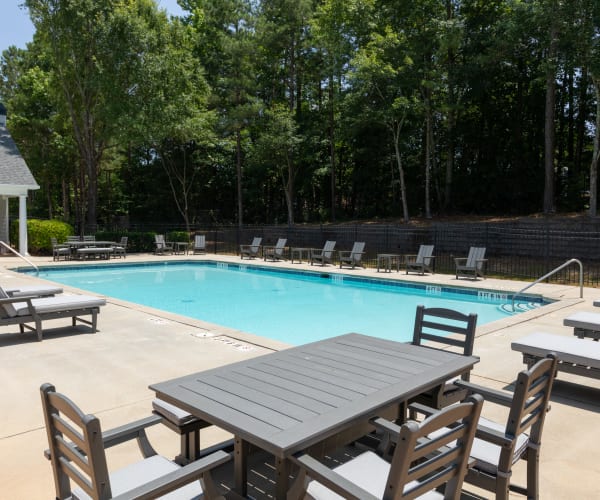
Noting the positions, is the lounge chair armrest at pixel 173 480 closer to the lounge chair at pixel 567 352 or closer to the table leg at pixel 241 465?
the table leg at pixel 241 465

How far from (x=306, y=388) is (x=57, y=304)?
15.5ft

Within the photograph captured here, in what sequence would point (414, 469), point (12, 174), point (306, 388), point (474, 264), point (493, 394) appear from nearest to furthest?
point (414, 469), point (306, 388), point (493, 394), point (474, 264), point (12, 174)

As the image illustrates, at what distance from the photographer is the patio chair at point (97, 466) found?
183 cm

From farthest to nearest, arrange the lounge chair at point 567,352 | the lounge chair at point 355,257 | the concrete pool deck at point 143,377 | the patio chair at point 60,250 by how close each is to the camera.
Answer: the patio chair at point 60,250, the lounge chair at point 355,257, the lounge chair at point 567,352, the concrete pool deck at point 143,377

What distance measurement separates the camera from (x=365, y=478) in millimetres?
2193

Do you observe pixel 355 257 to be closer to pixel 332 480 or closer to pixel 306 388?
pixel 306 388

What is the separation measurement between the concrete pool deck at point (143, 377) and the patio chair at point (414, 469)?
0.94 meters

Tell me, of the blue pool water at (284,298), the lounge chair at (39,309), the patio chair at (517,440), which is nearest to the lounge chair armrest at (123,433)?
the patio chair at (517,440)

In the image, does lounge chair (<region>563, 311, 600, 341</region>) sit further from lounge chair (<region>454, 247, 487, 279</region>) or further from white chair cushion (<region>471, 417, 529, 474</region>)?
lounge chair (<region>454, 247, 487, 279</region>)

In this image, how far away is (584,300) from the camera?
29.9 ft

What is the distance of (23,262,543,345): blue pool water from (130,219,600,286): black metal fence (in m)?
2.89

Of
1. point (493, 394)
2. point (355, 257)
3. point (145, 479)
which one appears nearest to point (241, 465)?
point (145, 479)

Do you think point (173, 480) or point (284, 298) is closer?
point (173, 480)

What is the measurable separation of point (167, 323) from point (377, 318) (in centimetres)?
427
